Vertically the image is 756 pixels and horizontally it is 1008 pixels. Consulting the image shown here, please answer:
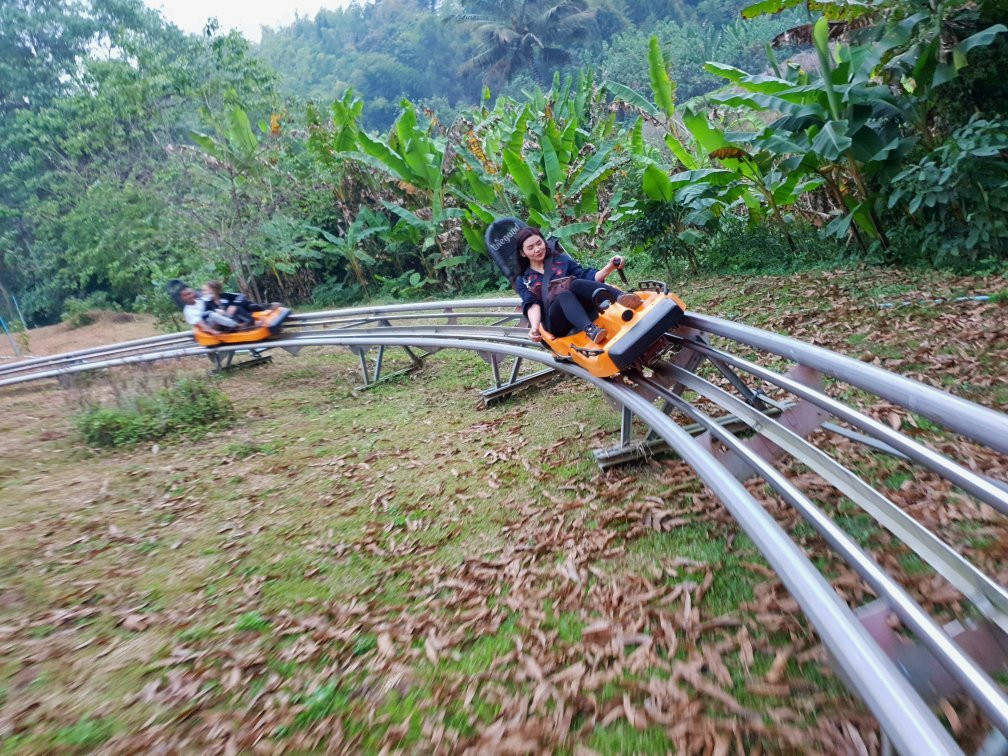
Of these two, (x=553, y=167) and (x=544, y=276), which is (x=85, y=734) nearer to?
(x=544, y=276)

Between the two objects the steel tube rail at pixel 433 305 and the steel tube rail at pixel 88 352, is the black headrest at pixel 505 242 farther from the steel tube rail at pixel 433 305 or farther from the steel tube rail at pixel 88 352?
the steel tube rail at pixel 88 352

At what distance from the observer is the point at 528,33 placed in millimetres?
45156

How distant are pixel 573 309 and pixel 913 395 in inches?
97.4

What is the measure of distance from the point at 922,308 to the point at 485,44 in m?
50.0

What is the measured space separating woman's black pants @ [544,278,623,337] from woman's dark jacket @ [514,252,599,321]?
16 cm

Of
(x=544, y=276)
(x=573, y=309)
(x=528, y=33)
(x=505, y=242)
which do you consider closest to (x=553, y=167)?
(x=505, y=242)

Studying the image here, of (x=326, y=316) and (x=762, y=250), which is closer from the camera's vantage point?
(x=762, y=250)

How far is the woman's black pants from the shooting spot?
3824mm

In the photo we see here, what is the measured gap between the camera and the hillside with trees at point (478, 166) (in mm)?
5375

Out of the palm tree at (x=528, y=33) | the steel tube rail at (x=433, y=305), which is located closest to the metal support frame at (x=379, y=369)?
the steel tube rail at (x=433, y=305)

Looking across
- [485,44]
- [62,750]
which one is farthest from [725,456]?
[485,44]

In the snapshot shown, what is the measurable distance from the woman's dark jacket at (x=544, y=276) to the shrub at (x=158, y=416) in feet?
11.9

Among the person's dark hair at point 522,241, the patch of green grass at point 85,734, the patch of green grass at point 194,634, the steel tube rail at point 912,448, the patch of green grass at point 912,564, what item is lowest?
the patch of green grass at point 912,564

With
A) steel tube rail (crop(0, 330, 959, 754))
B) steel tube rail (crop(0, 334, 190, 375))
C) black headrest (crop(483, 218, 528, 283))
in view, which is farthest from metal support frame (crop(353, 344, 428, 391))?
steel tube rail (crop(0, 330, 959, 754))
